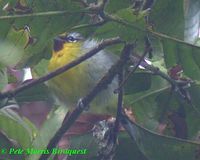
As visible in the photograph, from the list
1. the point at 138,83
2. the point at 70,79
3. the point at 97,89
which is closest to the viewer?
the point at 97,89

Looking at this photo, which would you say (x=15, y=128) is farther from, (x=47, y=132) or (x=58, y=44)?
(x=58, y=44)

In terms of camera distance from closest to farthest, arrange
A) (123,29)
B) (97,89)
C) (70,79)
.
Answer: (123,29) < (97,89) < (70,79)

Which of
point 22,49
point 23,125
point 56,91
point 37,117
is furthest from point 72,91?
point 22,49

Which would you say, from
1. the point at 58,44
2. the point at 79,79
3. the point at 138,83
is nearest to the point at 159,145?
the point at 138,83

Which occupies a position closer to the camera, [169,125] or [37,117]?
[169,125]

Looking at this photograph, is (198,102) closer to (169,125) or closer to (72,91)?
(169,125)

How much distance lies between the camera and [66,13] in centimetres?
95

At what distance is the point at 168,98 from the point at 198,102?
7 cm

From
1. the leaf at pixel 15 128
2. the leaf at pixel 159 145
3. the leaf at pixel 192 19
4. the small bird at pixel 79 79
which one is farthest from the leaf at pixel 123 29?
the small bird at pixel 79 79

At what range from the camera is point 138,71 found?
1.24 m

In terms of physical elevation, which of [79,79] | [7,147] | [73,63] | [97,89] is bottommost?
[79,79]

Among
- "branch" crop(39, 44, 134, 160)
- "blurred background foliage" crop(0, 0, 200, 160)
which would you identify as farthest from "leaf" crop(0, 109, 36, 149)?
"branch" crop(39, 44, 134, 160)

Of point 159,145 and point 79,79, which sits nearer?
point 159,145

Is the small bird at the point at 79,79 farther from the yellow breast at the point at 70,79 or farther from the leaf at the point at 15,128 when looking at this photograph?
the leaf at the point at 15,128
